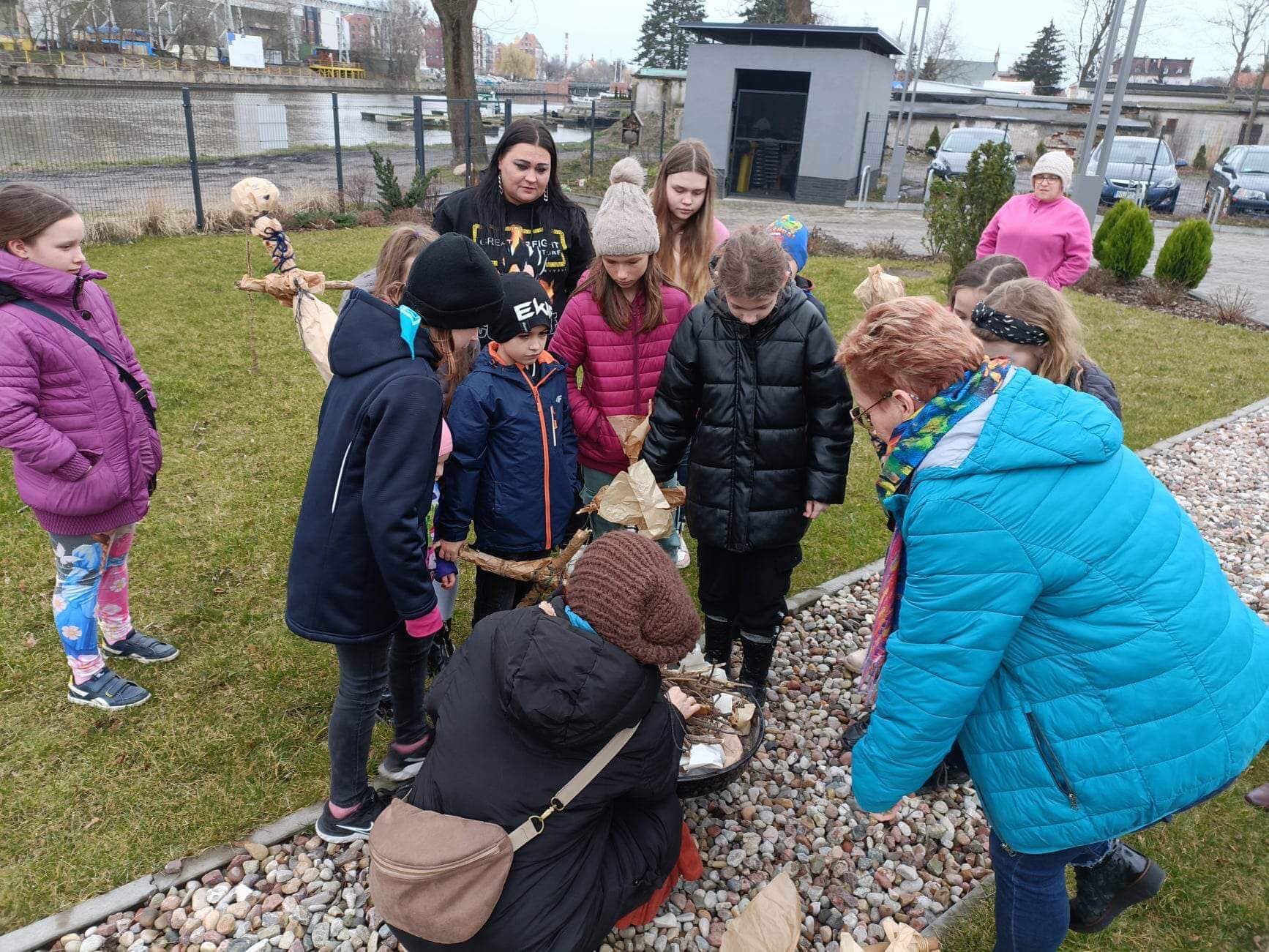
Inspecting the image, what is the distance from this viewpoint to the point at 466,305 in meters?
2.44

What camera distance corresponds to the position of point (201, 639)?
3.78 meters

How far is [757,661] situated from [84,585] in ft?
8.57

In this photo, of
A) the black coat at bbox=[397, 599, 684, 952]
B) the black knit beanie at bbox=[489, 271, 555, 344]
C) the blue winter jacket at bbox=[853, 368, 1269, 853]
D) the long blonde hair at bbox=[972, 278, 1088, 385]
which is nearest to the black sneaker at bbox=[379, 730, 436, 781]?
the black coat at bbox=[397, 599, 684, 952]

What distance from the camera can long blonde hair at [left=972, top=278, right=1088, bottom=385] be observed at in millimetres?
2752

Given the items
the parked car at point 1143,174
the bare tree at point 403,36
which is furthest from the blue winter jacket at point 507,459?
the bare tree at point 403,36

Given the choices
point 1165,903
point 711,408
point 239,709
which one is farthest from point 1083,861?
point 239,709

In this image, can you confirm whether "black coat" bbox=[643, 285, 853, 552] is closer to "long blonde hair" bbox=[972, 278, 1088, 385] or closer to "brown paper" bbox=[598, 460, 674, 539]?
"brown paper" bbox=[598, 460, 674, 539]

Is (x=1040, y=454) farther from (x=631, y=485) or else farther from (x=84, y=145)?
(x=84, y=145)

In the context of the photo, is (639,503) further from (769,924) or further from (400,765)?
(769,924)

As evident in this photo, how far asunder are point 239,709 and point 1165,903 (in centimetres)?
338

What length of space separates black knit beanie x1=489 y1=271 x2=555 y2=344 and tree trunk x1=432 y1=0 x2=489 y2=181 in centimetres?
1562

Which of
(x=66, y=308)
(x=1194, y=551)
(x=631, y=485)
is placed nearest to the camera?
(x=1194, y=551)

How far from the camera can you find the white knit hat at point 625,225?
3.20 m

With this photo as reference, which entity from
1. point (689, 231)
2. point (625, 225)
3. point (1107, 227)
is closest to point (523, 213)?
point (689, 231)
